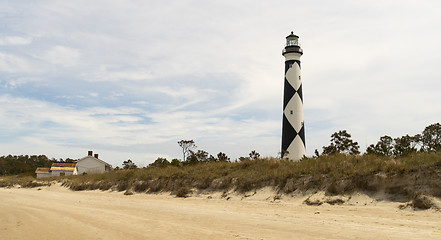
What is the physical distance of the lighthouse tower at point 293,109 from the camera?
26250 mm

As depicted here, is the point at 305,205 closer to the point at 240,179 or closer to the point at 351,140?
the point at 240,179

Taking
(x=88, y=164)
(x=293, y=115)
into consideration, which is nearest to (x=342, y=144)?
(x=293, y=115)

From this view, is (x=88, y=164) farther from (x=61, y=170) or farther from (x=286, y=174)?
(x=286, y=174)

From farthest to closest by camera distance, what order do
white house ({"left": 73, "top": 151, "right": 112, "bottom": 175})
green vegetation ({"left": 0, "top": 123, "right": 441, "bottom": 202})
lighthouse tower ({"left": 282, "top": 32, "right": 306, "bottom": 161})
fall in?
white house ({"left": 73, "top": 151, "right": 112, "bottom": 175}) → lighthouse tower ({"left": 282, "top": 32, "right": 306, "bottom": 161}) → green vegetation ({"left": 0, "top": 123, "right": 441, "bottom": 202})

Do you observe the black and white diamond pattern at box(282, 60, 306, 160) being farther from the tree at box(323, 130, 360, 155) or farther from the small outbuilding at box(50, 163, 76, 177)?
the small outbuilding at box(50, 163, 76, 177)

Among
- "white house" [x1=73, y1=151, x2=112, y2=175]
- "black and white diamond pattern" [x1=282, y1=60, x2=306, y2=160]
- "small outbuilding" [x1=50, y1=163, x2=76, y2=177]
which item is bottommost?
"small outbuilding" [x1=50, y1=163, x2=76, y2=177]

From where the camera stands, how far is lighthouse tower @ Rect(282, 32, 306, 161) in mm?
26250

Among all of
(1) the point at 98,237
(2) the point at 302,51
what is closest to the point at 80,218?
(1) the point at 98,237

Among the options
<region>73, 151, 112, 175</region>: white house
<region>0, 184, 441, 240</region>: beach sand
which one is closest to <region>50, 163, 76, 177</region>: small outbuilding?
<region>73, 151, 112, 175</region>: white house

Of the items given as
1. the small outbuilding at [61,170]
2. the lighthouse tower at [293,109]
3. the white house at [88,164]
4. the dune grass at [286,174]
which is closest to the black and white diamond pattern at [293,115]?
the lighthouse tower at [293,109]

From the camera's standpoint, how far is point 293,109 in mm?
26969

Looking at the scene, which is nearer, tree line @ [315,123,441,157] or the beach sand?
the beach sand

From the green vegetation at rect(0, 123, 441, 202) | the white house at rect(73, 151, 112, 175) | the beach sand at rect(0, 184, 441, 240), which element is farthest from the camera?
the white house at rect(73, 151, 112, 175)

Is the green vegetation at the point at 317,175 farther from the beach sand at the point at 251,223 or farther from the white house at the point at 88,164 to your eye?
the white house at the point at 88,164
